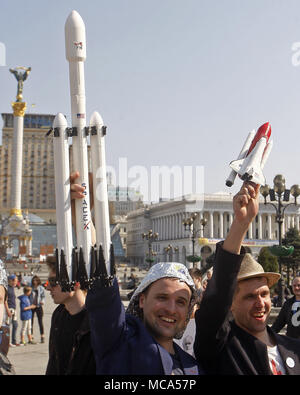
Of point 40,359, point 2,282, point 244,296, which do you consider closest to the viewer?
point 2,282

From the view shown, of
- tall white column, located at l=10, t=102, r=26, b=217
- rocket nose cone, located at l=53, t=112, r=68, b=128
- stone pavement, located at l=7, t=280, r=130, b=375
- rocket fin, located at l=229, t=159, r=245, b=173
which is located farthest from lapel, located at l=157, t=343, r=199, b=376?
tall white column, located at l=10, t=102, r=26, b=217

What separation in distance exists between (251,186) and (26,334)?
491 inches

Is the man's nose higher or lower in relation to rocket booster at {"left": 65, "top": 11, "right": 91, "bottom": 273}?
lower

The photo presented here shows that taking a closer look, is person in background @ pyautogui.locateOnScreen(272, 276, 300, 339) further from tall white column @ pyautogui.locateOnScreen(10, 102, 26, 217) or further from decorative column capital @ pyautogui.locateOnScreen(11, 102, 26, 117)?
decorative column capital @ pyautogui.locateOnScreen(11, 102, 26, 117)

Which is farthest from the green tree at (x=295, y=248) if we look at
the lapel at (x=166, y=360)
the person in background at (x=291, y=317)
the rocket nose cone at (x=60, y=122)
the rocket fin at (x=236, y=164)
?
the lapel at (x=166, y=360)

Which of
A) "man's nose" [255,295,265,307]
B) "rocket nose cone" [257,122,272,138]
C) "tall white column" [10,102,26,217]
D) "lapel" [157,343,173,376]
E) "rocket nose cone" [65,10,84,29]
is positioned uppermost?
"tall white column" [10,102,26,217]

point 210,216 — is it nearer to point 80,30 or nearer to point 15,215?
point 15,215

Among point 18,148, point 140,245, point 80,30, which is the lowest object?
point 140,245

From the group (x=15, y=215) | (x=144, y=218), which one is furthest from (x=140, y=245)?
(x=15, y=215)

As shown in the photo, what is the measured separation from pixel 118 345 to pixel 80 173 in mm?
5987

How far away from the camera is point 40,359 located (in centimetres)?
1085

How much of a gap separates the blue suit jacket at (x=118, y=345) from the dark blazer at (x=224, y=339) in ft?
0.67

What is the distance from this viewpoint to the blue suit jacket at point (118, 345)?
2912 mm

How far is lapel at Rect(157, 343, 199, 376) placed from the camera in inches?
115
